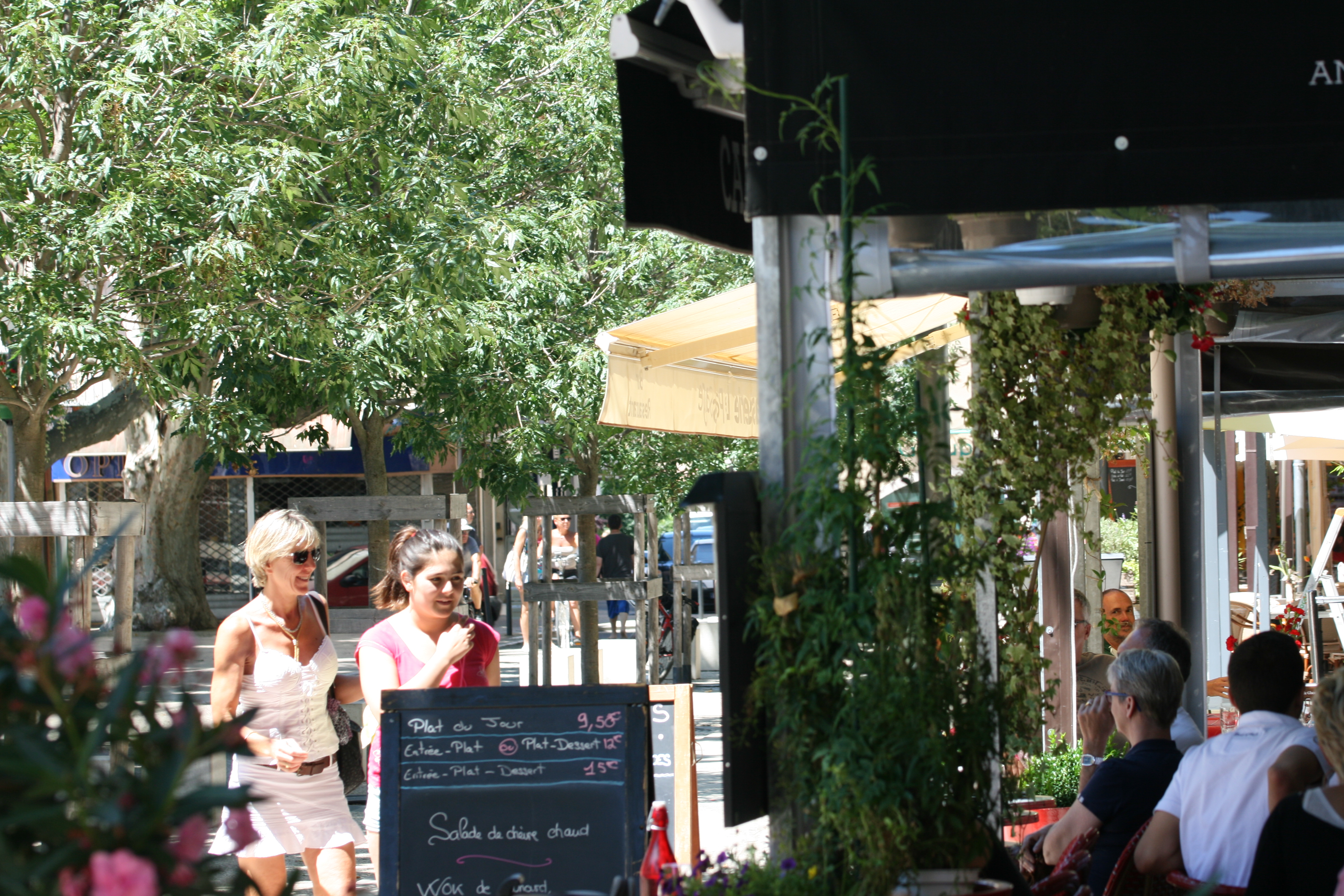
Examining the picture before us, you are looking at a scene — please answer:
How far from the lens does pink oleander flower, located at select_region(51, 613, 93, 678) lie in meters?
1.23

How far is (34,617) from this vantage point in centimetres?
122

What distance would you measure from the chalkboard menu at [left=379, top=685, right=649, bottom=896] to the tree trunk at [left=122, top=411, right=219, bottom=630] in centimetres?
1303

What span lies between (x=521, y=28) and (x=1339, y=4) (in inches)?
420

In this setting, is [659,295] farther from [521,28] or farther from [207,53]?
[207,53]

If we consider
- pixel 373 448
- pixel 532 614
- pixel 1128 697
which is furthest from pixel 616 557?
pixel 1128 697

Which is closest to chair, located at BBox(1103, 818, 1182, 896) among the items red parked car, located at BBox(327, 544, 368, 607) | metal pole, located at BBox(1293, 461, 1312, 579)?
metal pole, located at BBox(1293, 461, 1312, 579)

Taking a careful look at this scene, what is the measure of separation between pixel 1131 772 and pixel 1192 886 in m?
0.51

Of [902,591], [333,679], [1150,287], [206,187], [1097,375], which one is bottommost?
[333,679]

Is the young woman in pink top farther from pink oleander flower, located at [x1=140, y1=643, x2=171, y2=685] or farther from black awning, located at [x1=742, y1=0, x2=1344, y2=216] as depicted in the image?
pink oleander flower, located at [x1=140, y1=643, x2=171, y2=685]

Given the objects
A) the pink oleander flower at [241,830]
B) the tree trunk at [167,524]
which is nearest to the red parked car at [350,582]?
the tree trunk at [167,524]

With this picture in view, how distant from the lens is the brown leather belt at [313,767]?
13.3 ft

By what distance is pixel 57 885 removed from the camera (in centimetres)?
116

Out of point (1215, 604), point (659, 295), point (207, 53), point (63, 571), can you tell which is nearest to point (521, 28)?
point (659, 295)

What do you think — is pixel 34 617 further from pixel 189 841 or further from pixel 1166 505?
pixel 1166 505
